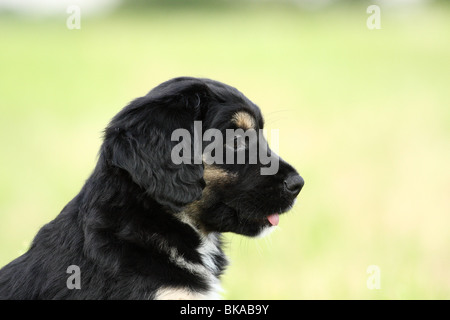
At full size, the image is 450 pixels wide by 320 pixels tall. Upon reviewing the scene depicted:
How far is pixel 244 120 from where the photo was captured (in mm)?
4211

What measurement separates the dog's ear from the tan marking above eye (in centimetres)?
26

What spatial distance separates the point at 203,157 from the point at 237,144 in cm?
26

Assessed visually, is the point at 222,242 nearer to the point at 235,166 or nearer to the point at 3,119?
the point at 235,166

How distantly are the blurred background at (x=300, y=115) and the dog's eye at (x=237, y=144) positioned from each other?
0.72 meters

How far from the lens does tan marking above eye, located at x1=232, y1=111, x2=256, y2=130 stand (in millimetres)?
4176

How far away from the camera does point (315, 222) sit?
29.3 feet

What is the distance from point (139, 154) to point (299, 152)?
953 centimetres

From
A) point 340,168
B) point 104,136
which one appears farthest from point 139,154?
point 340,168

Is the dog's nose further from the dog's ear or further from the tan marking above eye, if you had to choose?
the dog's ear

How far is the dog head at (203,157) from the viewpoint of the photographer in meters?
3.75
